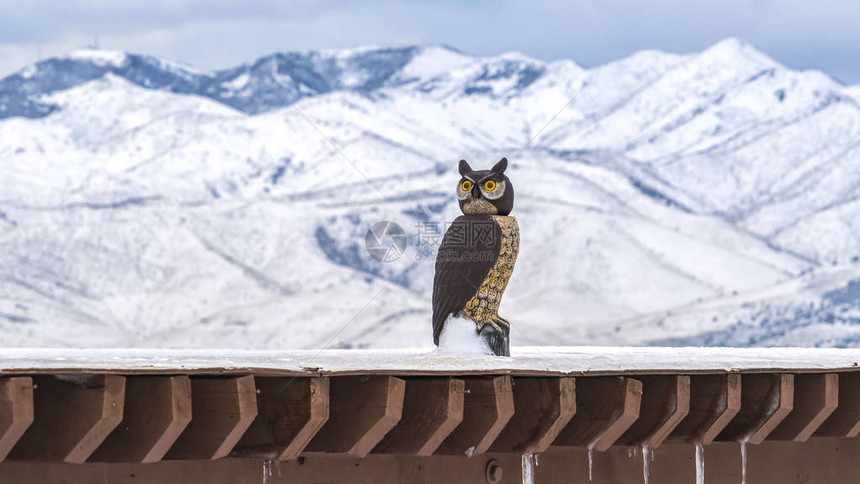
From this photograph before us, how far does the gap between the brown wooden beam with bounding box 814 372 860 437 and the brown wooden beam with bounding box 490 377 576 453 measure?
7.24 ft

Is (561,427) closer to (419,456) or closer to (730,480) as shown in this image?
(419,456)

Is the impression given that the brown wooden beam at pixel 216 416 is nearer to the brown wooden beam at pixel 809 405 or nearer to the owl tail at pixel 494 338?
the owl tail at pixel 494 338

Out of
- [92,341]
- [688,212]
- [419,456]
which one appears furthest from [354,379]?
[688,212]

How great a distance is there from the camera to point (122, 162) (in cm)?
6362

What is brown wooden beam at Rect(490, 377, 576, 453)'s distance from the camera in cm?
675

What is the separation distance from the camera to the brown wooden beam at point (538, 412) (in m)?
6.75

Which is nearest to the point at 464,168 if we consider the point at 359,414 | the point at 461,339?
the point at 461,339

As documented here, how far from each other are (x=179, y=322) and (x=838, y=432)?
46.1 metres

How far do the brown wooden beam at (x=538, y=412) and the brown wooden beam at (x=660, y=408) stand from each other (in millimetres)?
617
